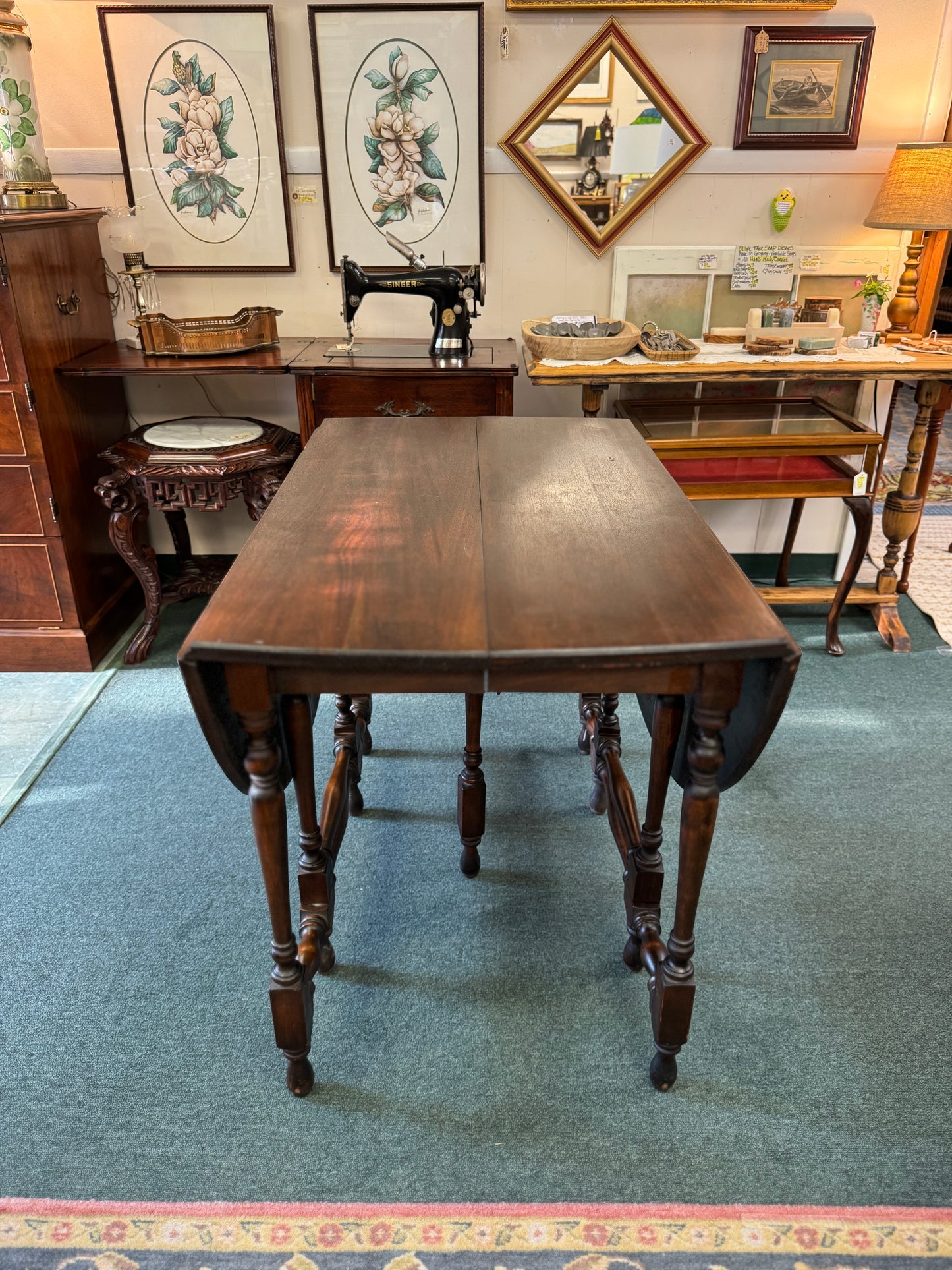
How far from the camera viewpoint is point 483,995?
176cm

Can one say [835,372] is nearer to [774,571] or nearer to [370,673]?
[774,571]

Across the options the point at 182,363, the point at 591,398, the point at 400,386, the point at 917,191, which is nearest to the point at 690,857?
the point at 591,398

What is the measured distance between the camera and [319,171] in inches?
115

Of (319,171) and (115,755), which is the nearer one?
(115,755)

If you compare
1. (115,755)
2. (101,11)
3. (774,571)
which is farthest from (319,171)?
(774,571)

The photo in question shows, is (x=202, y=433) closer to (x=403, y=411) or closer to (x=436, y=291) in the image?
(x=403, y=411)

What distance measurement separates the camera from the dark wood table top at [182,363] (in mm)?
2691

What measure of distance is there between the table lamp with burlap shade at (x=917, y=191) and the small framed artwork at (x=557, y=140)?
3.15 feet

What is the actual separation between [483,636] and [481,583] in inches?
6.8

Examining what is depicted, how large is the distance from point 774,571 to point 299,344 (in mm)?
1966

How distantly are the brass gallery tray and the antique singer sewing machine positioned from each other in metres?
0.27

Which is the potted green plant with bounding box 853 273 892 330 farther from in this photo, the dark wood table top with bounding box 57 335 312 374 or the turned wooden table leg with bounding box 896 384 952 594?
the dark wood table top with bounding box 57 335 312 374

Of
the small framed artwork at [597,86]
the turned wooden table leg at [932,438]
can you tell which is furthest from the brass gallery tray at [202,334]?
the turned wooden table leg at [932,438]

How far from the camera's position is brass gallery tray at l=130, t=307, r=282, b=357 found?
9.18ft
